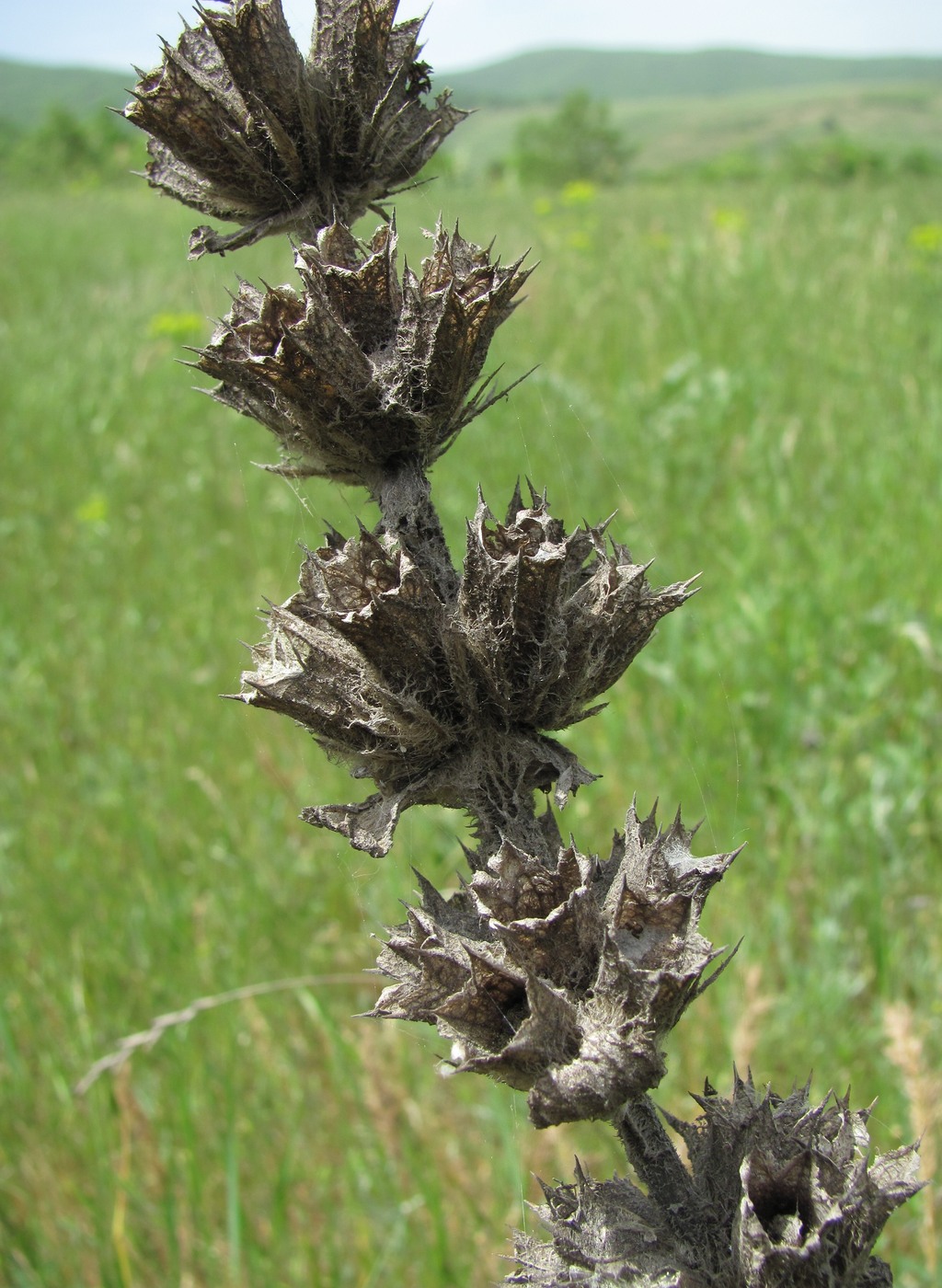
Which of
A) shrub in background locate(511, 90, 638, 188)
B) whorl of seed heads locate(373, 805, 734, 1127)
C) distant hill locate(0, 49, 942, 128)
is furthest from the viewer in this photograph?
distant hill locate(0, 49, 942, 128)

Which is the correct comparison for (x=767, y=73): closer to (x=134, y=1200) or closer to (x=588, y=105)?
(x=588, y=105)

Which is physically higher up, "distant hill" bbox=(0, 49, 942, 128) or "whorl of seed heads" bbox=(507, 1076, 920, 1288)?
"distant hill" bbox=(0, 49, 942, 128)

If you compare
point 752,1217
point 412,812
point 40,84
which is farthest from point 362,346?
point 40,84

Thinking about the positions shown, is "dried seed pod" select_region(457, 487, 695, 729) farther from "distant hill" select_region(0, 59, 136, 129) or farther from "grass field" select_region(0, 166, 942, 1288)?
"distant hill" select_region(0, 59, 136, 129)

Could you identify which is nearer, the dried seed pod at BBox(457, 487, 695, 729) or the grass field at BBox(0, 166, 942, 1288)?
the dried seed pod at BBox(457, 487, 695, 729)

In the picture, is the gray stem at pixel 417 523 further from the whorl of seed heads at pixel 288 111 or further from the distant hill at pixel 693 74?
the distant hill at pixel 693 74

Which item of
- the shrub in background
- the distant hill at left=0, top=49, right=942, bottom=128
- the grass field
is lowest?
the grass field

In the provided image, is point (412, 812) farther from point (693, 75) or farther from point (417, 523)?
point (693, 75)

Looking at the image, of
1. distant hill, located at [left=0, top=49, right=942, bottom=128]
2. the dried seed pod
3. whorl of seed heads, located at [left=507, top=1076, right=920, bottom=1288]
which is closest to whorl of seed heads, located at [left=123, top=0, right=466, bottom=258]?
the dried seed pod

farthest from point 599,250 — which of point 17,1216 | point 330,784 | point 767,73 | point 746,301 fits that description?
point 767,73
